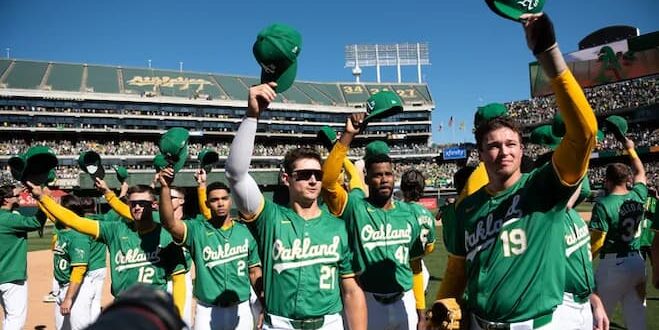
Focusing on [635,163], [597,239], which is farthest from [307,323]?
[635,163]

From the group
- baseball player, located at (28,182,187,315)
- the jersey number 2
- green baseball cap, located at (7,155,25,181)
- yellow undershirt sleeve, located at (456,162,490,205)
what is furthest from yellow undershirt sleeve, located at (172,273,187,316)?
yellow undershirt sleeve, located at (456,162,490,205)

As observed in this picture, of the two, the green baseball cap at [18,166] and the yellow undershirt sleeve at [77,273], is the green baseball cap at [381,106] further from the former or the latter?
the yellow undershirt sleeve at [77,273]

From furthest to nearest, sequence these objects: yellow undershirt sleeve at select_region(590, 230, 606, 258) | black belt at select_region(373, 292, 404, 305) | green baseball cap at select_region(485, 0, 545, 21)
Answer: yellow undershirt sleeve at select_region(590, 230, 606, 258)
black belt at select_region(373, 292, 404, 305)
green baseball cap at select_region(485, 0, 545, 21)

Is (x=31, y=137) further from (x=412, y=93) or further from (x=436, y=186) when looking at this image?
(x=412, y=93)

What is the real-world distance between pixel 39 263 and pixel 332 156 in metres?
19.4

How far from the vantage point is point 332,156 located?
4.18 metres

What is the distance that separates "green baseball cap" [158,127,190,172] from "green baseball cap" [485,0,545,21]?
3.08 m

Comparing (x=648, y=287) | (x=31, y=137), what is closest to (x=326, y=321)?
(x=648, y=287)

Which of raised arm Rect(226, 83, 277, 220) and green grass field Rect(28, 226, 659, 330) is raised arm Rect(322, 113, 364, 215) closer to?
raised arm Rect(226, 83, 277, 220)

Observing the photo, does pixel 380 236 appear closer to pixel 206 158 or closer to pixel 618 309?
pixel 206 158

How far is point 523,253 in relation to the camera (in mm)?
2871

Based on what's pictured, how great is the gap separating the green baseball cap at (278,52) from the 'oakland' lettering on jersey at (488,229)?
1.46 m

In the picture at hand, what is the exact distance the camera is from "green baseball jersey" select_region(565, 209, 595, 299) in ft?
14.0

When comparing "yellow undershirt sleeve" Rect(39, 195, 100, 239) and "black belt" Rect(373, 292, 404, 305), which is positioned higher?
"yellow undershirt sleeve" Rect(39, 195, 100, 239)
